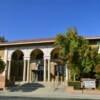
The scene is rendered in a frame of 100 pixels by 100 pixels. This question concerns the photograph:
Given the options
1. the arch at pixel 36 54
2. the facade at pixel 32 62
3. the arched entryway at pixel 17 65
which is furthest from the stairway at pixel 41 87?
the arch at pixel 36 54

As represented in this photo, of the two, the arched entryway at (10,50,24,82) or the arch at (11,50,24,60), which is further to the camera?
the arched entryway at (10,50,24,82)

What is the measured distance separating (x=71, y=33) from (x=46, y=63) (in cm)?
1056

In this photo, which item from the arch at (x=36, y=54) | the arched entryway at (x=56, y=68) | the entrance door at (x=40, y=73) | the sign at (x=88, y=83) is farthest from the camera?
the entrance door at (x=40, y=73)

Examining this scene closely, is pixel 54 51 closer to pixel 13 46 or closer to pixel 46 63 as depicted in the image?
pixel 46 63

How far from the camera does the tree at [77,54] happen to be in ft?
135

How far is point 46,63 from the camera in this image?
5153cm

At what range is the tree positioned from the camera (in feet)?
135

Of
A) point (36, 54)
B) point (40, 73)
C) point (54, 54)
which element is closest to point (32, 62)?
point (36, 54)

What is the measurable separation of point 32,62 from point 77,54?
14.4 meters

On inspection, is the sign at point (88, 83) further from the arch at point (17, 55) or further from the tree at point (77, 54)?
the arch at point (17, 55)

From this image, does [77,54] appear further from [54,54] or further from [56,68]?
[56,68]

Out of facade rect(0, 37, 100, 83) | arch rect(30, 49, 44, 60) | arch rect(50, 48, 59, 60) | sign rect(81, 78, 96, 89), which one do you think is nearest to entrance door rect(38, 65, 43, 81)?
facade rect(0, 37, 100, 83)

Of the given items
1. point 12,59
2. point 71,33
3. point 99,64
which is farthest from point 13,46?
point 99,64

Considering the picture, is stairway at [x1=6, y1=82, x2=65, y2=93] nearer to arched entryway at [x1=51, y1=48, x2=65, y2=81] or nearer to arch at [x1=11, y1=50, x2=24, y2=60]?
arched entryway at [x1=51, y1=48, x2=65, y2=81]
